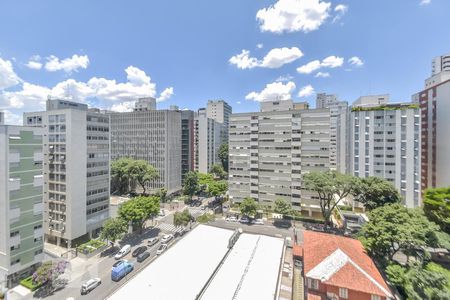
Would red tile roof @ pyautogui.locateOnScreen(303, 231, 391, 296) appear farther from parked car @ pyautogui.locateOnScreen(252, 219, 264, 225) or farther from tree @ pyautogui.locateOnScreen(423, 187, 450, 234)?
parked car @ pyautogui.locateOnScreen(252, 219, 264, 225)

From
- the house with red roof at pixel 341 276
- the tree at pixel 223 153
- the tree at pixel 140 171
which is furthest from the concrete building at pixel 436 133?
the tree at pixel 140 171

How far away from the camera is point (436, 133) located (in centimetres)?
4997

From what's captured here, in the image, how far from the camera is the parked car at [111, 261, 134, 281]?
28.7 m

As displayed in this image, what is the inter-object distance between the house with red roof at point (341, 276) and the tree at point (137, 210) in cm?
3060

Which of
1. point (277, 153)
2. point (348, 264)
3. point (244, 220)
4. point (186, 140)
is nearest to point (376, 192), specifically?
point (277, 153)

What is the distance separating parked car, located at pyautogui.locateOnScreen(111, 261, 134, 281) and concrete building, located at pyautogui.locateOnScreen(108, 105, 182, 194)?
38888mm

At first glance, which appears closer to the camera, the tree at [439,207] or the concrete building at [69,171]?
the tree at [439,207]

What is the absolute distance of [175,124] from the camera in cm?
7244

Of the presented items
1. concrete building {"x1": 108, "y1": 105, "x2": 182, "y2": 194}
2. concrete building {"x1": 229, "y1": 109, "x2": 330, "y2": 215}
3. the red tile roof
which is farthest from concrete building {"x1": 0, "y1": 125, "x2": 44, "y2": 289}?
concrete building {"x1": 229, "y1": 109, "x2": 330, "y2": 215}

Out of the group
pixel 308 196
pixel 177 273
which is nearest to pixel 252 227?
pixel 308 196

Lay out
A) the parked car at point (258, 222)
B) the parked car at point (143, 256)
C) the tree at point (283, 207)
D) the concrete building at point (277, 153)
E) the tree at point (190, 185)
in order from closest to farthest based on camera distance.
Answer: the parked car at point (143, 256), the tree at point (283, 207), the parked car at point (258, 222), the concrete building at point (277, 153), the tree at point (190, 185)

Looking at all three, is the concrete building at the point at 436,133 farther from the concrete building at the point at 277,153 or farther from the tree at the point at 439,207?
the concrete building at the point at 277,153

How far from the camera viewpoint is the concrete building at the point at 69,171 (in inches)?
1443

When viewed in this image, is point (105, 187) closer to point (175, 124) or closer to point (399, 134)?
point (175, 124)
